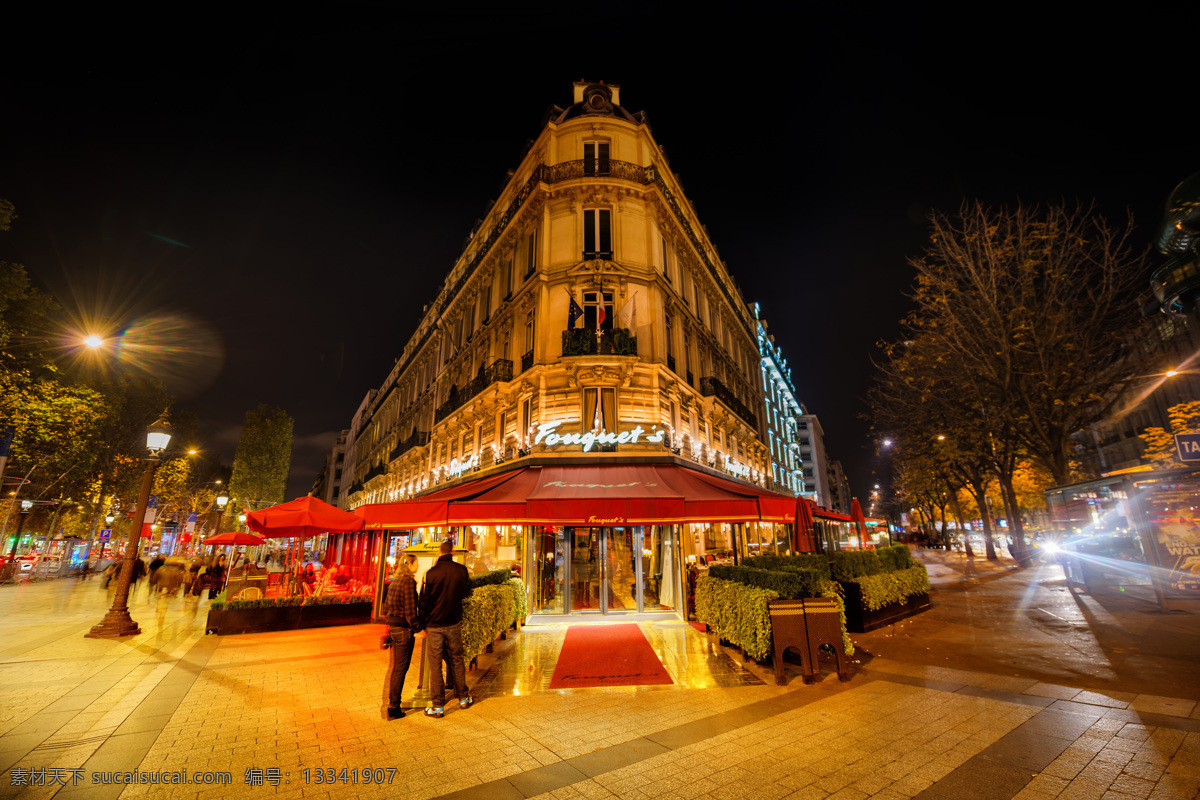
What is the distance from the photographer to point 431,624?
5871mm

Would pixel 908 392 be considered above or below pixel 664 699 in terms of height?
above

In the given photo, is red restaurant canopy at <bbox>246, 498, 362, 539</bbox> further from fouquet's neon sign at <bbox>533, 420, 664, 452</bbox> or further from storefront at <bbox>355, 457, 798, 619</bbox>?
fouquet's neon sign at <bbox>533, 420, 664, 452</bbox>

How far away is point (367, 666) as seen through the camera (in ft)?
25.8

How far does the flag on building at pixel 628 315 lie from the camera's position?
1533cm

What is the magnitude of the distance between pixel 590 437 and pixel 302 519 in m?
7.74

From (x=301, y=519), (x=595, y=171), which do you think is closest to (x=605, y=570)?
(x=301, y=519)

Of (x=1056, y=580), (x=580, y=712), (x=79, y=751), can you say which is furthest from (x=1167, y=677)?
(x=1056, y=580)

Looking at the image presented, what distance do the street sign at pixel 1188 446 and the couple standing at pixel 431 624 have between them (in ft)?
53.7

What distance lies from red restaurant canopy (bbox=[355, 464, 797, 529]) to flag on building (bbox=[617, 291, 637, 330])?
16.8 ft

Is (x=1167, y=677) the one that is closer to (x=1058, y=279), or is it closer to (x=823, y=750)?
(x=823, y=750)

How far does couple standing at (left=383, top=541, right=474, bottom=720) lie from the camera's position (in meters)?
5.61

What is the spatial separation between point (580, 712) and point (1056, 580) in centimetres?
2114

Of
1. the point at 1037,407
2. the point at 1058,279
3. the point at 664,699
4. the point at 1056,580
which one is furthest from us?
the point at 1056,580

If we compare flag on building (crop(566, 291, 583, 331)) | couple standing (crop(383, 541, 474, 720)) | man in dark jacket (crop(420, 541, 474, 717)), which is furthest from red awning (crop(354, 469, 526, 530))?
flag on building (crop(566, 291, 583, 331))
